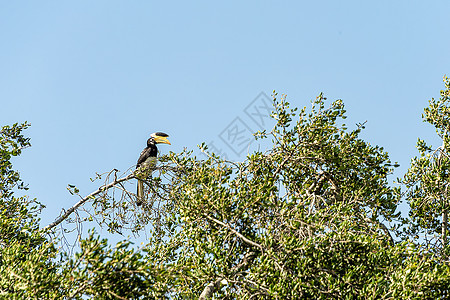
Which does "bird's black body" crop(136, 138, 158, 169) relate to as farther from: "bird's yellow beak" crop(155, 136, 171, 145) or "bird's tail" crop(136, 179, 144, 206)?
Result: "bird's tail" crop(136, 179, 144, 206)

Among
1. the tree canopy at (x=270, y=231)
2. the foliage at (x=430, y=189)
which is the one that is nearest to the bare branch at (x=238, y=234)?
the tree canopy at (x=270, y=231)

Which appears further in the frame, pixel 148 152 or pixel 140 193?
pixel 148 152

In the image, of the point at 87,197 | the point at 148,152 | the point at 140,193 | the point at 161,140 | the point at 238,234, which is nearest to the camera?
the point at 238,234

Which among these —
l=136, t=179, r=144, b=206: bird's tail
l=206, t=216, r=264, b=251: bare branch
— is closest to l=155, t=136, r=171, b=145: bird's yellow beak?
l=136, t=179, r=144, b=206: bird's tail

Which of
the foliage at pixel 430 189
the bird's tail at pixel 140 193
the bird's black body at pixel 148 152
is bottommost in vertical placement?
the foliage at pixel 430 189

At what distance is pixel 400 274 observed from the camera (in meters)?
7.61

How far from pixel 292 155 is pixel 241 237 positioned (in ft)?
8.61

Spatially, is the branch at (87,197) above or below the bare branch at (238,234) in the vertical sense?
above

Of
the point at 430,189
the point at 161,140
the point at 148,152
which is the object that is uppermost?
the point at 161,140

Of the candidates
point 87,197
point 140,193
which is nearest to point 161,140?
point 140,193

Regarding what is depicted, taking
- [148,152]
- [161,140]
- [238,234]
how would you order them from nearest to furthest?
[238,234], [148,152], [161,140]

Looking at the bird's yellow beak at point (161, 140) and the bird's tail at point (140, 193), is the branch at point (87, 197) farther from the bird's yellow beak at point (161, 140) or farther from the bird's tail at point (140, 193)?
the bird's yellow beak at point (161, 140)

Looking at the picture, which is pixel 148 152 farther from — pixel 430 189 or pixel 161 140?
pixel 430 189

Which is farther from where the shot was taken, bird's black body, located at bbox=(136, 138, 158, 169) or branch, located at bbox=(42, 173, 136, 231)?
bird's black body, located at bbox=(136, 138, 158, 169)
